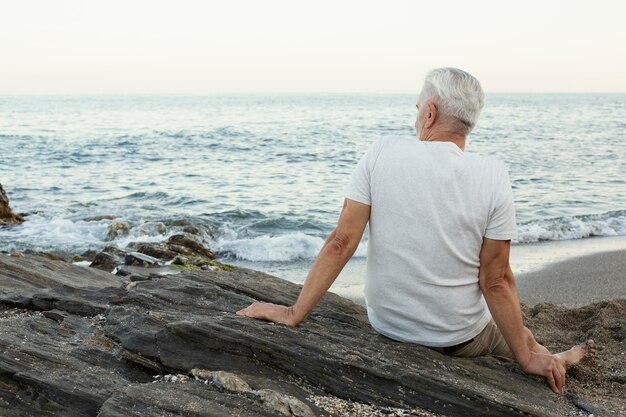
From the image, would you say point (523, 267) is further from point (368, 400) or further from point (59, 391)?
point (59, 391)

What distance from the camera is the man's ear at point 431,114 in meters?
3.86

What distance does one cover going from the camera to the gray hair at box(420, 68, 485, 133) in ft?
12.3

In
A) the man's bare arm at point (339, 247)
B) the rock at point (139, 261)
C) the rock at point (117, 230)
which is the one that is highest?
the man's bare arm at point (339, 247)

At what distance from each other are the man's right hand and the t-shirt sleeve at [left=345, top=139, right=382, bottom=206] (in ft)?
4.36

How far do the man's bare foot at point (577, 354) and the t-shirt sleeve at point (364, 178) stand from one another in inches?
61.7

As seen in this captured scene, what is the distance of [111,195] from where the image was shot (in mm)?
20391

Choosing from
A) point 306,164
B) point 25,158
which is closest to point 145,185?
point 306,164

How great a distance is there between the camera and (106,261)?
10.4m

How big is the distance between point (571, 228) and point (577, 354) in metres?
11.0

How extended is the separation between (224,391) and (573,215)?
14456 mm

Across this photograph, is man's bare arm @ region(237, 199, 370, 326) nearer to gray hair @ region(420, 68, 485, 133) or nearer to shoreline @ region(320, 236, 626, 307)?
gray hair @ region(420, 68, 485, 133)

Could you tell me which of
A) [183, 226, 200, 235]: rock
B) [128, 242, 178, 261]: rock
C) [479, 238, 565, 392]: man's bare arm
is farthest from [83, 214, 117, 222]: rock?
[479, 238, 565, 392]: man's bare arm

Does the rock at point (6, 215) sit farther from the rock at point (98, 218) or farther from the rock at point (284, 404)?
the rock at point (284, 404)

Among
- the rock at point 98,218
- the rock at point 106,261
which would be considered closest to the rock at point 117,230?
the rock at point 98,218
